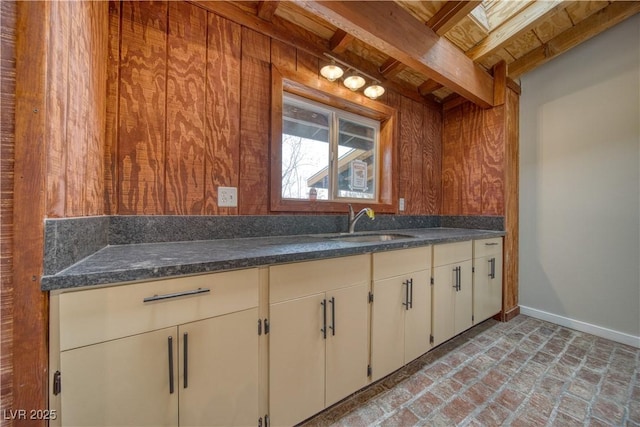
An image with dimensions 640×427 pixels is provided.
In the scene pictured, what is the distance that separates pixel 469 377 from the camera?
1.48m

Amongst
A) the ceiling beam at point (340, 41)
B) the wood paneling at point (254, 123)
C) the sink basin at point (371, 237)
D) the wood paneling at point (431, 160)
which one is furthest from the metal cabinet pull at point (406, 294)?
the ceiling beam at point (340, 41)

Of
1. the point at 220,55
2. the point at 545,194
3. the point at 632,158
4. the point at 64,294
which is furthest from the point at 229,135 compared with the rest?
the point at 632,158

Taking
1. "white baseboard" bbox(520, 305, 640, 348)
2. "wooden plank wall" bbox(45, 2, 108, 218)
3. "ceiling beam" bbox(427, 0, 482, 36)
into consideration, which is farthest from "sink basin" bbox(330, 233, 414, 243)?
"white baseboard" bbox(520, 305, 640, 348)

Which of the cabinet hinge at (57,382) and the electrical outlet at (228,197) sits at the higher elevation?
the electrical outlet at (228,197)

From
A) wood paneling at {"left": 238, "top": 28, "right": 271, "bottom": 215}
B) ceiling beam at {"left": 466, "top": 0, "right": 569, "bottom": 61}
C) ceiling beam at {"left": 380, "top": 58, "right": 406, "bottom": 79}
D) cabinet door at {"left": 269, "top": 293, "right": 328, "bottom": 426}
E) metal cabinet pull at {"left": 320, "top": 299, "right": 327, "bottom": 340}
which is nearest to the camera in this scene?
cabinet door at {"left": 269, "top": 293, "right": 328, "bottom": 426}

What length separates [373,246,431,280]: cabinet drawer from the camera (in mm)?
1324

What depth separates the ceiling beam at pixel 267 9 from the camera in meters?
1.45

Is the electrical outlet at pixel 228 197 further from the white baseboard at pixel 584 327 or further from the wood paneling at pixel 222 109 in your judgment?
the white baseboard at pixel 584 327

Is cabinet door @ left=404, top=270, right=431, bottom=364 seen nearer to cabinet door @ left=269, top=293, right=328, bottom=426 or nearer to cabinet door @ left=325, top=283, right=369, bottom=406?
cabinet door @ left=325, top=283, right=369, bottom=406

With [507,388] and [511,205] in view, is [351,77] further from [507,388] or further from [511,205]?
[507,388]

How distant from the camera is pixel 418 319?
154 centimetres

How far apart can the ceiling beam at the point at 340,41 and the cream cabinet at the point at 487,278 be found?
1888mm

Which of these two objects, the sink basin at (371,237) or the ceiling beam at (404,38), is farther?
the sink basin at (371,237)

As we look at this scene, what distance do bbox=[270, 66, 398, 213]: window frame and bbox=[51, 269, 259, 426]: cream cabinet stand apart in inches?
33.0
